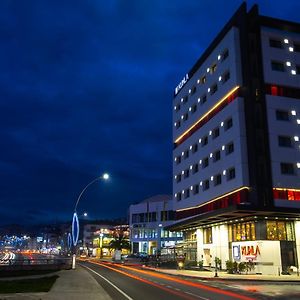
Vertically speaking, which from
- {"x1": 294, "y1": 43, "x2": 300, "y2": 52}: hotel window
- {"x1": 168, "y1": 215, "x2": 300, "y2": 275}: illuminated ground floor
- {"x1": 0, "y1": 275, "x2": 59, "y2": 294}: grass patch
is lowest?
{"x1": 0, "y1": 275, "x2": 59, "y2": 294}: grass patch

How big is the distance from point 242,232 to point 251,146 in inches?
401

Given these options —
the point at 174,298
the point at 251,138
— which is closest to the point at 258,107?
the point at 251,138

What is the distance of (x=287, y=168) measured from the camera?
4969 centimetres

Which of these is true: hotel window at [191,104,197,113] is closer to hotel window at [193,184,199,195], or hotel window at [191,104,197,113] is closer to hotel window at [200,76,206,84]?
hotel window at [200,76,206,84]

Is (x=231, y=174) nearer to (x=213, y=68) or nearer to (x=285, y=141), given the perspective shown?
(x=285, y=141)

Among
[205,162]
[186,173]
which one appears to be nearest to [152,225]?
[186,173]

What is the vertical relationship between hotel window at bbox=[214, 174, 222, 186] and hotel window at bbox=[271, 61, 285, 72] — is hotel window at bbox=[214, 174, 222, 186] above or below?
below

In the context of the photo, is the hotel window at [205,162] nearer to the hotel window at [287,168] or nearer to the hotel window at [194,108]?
the hotel window at [194,108]

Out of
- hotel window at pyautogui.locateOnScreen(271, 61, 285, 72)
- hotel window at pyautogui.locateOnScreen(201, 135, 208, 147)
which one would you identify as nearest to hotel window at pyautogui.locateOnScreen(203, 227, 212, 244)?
hotel window at pyautogui.locateOnScreen(201, 135, 208, 147)

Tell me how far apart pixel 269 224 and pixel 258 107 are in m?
13.5

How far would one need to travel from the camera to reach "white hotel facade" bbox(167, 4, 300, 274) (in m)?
47.1

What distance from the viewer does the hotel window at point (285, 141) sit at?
165 feet

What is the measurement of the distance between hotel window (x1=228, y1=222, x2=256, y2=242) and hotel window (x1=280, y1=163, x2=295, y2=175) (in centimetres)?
693

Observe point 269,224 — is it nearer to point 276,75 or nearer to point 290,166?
point 290,166
